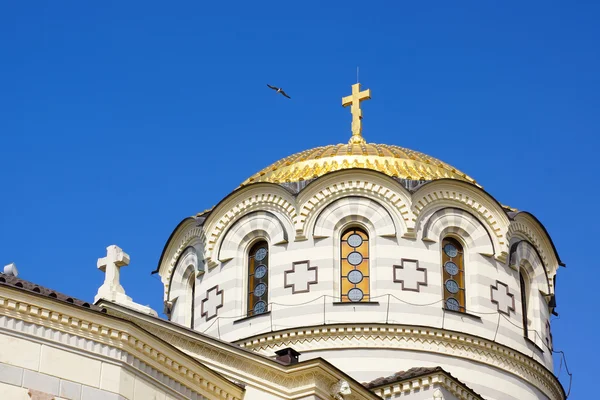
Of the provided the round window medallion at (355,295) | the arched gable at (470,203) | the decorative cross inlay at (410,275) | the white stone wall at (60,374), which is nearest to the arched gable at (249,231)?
the round window medallion at (355,295)

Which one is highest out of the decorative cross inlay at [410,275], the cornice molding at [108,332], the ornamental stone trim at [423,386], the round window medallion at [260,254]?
the round window medallion at [260,254]

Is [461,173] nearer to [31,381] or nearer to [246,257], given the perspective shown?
[246,257]

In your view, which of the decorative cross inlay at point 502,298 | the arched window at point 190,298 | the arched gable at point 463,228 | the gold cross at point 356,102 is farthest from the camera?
the gold cross at point 356,102

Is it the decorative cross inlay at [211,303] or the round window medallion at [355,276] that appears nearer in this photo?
the round window medallion at [355,276]

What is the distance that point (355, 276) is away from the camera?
29.0 metres

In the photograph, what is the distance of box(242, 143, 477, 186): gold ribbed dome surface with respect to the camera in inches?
1195

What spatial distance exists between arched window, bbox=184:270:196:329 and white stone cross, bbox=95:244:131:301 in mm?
9021

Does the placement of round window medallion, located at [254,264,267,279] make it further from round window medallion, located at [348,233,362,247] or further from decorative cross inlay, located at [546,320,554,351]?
decorative cross inlay, located at [546,320,554,351]

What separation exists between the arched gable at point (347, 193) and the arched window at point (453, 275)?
52.5 inches

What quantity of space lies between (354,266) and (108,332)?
10.7 meters

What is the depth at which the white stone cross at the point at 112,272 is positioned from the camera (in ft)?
70.5

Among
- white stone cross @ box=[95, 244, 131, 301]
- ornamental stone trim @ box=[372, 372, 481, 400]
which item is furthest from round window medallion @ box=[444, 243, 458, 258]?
white stone cross @ box=[95, 244, 131, 301]

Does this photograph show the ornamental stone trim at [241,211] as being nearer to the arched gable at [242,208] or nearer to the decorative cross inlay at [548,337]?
the arched gable at [242,208]

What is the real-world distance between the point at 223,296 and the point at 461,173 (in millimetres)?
6232
